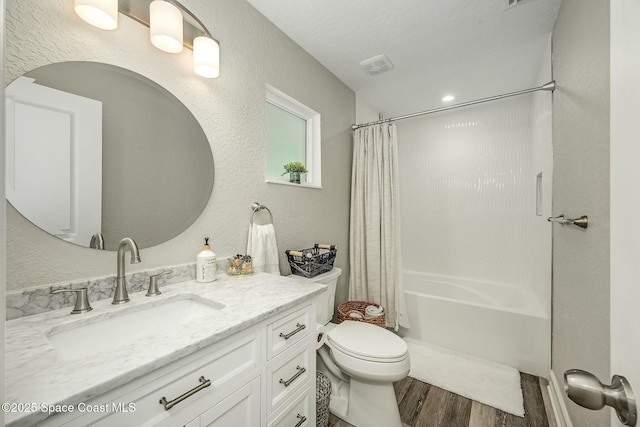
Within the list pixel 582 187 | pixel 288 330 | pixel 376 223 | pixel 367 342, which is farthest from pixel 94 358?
pixel 376 223

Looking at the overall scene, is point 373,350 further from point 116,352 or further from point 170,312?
point 116,352

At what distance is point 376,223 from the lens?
2.29 meters

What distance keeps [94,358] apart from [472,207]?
323cm

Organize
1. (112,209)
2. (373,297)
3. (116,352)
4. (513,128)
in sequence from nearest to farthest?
(116,352)
(112,209)
(373,297)
(513,128)

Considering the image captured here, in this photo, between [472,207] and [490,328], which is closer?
[490,328]

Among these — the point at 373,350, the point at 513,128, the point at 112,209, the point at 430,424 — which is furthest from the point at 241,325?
the point at 513,128

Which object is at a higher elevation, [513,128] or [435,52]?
[435,52]

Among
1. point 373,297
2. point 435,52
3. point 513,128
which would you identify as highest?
point 435,52

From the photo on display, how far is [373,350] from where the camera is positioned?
1360 mm

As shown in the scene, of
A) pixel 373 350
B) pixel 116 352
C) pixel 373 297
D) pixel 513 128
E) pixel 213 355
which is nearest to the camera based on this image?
pixel 116 352

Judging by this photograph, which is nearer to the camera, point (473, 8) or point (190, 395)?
point (190, 395)

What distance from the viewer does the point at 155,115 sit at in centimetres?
111

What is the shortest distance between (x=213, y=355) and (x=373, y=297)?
1.78 meters

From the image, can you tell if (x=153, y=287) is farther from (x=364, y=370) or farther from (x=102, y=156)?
(x=364, y=370)
